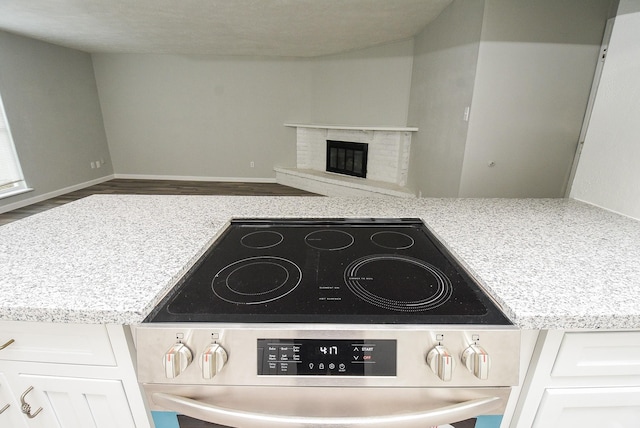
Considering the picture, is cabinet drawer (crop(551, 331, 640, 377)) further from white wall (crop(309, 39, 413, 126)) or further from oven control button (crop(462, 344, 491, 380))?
white wall (crop(309, 39, 413, 126))

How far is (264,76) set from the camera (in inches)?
225

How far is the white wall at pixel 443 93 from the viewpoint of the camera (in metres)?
2.74

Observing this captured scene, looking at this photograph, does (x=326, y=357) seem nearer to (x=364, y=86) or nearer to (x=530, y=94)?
(x=530, y=94)

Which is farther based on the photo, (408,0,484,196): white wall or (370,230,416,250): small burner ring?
(408,0,484,196): white wall

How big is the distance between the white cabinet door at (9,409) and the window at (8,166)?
4877 mm

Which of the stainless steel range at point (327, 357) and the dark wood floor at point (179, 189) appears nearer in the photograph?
the stainless steel range at point (327, 357)

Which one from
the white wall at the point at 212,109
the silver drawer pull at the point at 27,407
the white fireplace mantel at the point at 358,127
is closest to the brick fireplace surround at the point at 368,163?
the white fireplace mantel at the point at 358,127

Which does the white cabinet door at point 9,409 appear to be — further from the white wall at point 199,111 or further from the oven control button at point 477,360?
the white wall at point 199,111

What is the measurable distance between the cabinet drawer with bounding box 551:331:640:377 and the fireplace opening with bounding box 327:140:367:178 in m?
4.56

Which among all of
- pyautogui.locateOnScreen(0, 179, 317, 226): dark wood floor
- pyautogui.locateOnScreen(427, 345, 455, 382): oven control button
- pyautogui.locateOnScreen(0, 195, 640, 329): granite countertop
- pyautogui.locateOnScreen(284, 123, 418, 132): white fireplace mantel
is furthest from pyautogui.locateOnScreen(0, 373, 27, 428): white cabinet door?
pyautogui.locateOnScreen(0, 179, 317, 226): dark wood floor

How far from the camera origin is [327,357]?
0.60m

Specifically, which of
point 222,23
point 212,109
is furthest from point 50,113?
point 222,23

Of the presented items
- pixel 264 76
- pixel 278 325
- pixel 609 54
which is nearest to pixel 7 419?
pixel 278 325

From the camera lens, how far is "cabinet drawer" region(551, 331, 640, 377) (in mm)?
662
